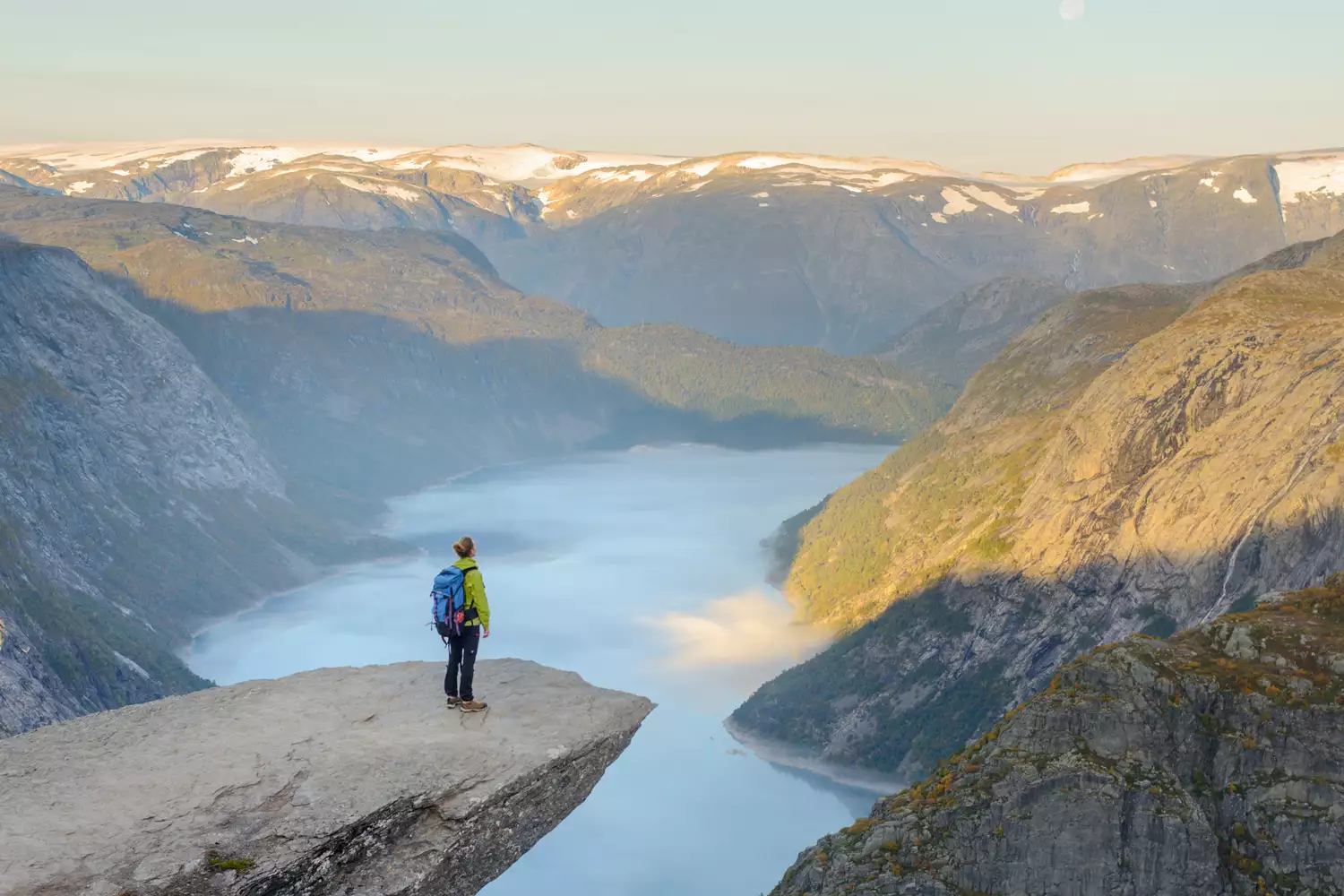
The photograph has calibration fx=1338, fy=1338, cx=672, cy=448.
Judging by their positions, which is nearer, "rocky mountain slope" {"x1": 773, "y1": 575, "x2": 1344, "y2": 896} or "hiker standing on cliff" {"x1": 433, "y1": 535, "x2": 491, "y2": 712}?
"hiker standing on cliff" {"x1": 433, "y1": 535, "x2": 491, "y2": 712}

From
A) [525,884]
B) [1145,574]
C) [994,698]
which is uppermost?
[1145,574]

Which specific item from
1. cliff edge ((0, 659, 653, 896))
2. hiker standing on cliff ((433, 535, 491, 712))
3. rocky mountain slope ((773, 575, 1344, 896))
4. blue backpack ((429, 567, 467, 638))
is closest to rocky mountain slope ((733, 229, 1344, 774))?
rocky mountain slope ((773, 575, 1344, 896))

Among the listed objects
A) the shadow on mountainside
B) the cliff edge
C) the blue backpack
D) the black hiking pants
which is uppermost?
the blue backpack

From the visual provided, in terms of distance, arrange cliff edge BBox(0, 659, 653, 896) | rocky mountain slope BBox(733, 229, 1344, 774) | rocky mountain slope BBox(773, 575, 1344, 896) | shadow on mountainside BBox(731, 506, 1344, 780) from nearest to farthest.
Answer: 1. cliff edge BBox(0, 659, 653, 896)
2. rocky mountain slope BBox(773, 575, 1344, 896)
3. shadow on mountainside BBox(731, 506, 1344, 780)
4. rocky mountain slope BBox(733, 229, 1344, 774)

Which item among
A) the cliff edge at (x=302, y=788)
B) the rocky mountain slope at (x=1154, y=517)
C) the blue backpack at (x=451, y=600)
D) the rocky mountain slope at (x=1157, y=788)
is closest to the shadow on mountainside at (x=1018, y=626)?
the rocky mountain slope at (x=1154, y=517)

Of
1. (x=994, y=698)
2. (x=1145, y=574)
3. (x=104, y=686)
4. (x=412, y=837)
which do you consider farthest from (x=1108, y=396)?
(x=412, y=837)

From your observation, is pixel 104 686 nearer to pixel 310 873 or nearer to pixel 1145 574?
pixel 1145 574

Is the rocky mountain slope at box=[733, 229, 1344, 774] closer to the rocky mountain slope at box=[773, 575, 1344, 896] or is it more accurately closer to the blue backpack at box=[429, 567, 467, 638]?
the rocky mountain slope at box=[773, 575, 1344, 896]
